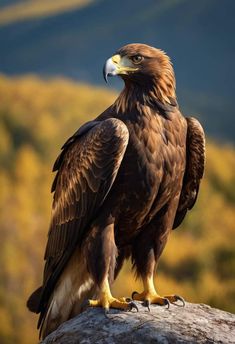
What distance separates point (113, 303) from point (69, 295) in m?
0.75

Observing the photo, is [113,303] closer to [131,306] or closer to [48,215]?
[131,306]

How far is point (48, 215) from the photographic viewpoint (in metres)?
14.5

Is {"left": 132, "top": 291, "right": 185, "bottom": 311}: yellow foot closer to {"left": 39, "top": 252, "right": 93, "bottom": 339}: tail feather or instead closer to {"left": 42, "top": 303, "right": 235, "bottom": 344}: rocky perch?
{"left": 42, "top": 303, "right": 235, "bottom": 344}: rocky perch

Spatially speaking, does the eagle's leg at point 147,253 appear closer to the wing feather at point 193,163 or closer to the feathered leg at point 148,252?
the feathered leg at point 148,252

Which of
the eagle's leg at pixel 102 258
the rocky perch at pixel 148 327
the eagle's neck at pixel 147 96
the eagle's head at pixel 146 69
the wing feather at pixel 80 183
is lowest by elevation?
the rocky perch at pixel 148 327

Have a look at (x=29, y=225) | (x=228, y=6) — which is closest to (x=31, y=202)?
(x=29, y=225)

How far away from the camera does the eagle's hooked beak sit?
5836 millimetres

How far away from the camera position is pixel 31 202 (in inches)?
578

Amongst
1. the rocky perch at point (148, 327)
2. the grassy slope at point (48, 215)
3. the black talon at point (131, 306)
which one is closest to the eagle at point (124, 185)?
the black talon at point (131, 306)

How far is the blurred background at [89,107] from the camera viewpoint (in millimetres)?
14398

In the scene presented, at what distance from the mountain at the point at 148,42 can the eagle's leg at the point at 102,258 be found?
8.98m

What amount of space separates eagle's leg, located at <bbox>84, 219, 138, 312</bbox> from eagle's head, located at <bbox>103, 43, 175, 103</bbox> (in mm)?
1023

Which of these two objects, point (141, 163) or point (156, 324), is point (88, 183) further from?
point (156, 324)

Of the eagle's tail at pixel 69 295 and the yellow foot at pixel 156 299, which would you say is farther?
the eagle's tail at pixel 69 295
